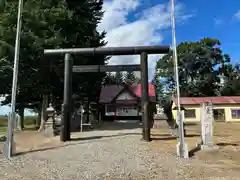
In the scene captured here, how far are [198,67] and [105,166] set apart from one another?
47881 mm

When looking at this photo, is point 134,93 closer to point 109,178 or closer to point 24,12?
point 24,12

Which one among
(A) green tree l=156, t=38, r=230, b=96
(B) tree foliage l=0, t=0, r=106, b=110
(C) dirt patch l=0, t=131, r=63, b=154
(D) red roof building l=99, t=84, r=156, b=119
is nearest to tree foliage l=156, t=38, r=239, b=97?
(A) green tree l=156, t=38, r=230, b=96

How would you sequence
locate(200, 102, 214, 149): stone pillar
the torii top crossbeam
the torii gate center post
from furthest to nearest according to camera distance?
the torii top crossbeam < the torii gate center post < locate(200, 102, 214, 149): stone pillar

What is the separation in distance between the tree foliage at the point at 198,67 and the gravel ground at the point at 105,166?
143 ft

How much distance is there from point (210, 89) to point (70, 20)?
133ft

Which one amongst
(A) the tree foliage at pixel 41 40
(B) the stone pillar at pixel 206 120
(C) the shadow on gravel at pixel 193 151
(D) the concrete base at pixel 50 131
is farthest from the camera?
(A) the tree foliage at pixel 41 40

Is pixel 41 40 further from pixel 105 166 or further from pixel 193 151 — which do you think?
pixel 193 151

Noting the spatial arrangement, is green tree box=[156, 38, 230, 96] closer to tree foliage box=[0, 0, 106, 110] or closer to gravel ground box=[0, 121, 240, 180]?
tree foliage box=[0, 0, 106, 110]

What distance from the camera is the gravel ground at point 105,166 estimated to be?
7.28 m

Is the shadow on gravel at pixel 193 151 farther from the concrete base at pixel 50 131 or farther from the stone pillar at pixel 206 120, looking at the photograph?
the concrete base at pixel 50 131

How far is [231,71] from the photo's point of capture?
182 ft

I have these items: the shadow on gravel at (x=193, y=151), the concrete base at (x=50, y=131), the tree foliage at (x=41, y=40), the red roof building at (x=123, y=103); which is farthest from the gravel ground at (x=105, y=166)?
the red roof building at (x=123, y=103)

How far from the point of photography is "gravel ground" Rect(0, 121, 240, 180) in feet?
23.9

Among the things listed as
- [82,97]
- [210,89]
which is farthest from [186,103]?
[82,97]
